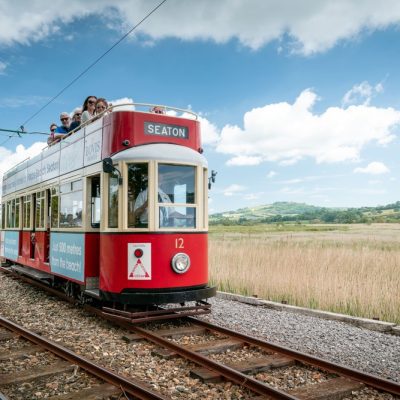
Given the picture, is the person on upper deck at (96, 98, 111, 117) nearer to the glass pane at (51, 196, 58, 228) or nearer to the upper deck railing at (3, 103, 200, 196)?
the upper deck railing at (3, 103, 200, 196)

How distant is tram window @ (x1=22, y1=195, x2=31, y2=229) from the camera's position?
40.6 ft

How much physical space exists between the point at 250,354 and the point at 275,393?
153 cm

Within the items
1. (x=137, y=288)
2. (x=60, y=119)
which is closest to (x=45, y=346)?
(x=137, y=288)

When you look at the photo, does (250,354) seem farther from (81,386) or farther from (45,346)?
(45,346)

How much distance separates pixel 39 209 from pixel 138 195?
16.9ft

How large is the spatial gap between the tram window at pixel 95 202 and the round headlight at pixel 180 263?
170 cm

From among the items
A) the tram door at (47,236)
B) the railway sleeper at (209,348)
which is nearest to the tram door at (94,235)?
the railway sleeper at (209,348)

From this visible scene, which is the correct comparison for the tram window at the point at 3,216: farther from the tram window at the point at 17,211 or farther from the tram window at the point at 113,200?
the tram window at the point at 113,200

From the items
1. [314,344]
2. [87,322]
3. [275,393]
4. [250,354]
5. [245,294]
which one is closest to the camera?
[275,393]

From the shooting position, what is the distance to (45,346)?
20.8 ft

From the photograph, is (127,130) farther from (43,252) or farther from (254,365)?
(43,252)

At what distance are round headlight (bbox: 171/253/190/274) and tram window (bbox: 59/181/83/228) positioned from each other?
219cm

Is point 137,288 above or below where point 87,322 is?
above

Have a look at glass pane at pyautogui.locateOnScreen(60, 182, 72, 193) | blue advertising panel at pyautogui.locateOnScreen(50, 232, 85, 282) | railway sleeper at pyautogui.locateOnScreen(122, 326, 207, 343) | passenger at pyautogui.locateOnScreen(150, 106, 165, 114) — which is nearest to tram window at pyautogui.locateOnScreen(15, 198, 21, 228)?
blue advertising panel at pyautogui.locateOnScreen(50, 232, 85, 282)
